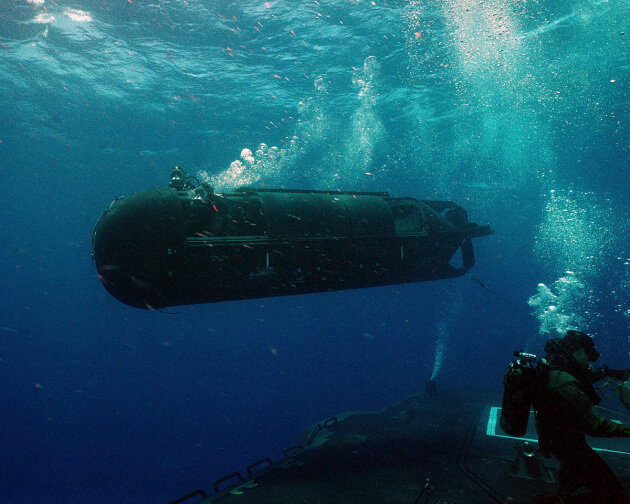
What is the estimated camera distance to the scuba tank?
2.92m

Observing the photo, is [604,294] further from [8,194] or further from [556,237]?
[8,194]

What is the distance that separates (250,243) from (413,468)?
15.3ft

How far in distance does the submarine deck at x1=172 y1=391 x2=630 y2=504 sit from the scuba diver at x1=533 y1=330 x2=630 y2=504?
1288mm

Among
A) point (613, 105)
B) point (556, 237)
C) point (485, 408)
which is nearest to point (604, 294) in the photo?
point (556, 237)

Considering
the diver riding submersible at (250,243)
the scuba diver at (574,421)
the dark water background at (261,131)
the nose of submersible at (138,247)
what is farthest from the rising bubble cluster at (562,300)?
the nose of submersible at (138,247)

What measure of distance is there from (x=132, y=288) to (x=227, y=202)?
1876mm

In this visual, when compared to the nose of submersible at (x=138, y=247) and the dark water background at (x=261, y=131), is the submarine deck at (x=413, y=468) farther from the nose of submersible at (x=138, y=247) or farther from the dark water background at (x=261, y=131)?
the dark water background at (x=261, y=131)

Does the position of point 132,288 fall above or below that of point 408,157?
below

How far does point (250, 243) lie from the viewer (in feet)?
15.5

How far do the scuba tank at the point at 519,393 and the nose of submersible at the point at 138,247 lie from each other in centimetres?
424

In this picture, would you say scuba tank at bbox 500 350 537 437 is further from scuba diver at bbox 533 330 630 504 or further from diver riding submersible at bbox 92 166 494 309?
diver riding submersible at bbox 92 166 494 309

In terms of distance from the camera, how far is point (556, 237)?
9894 centimetres

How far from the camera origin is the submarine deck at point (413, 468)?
425cm

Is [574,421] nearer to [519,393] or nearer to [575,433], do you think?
[575,433]
